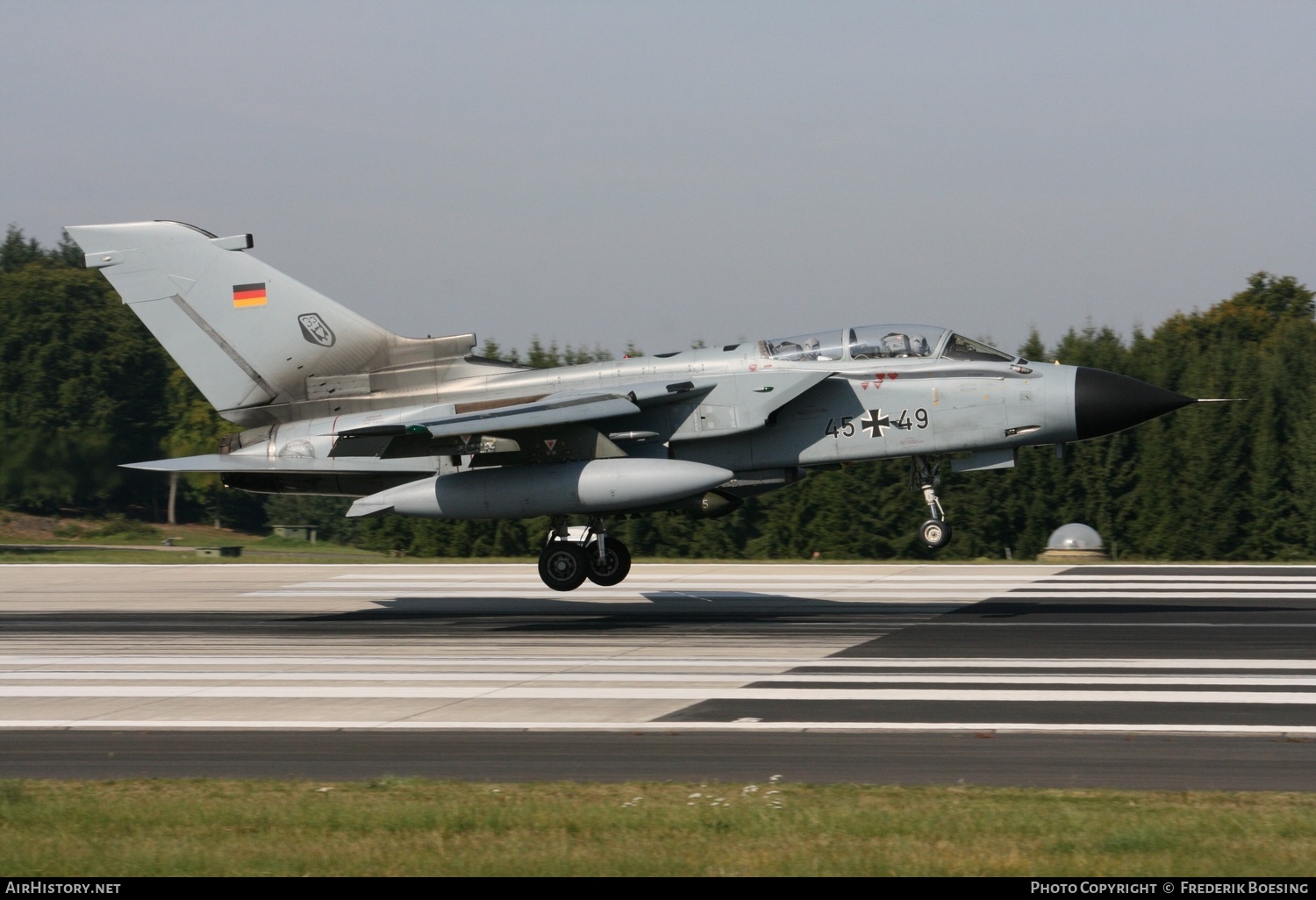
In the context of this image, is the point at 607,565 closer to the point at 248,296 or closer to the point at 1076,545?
the point at 248,296

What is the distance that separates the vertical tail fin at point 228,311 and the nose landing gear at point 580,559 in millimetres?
3987

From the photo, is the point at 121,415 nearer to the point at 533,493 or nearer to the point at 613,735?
the point at 533,493

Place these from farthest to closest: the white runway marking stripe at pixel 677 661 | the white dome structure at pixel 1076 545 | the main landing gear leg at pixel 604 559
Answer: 1. the white dome structure at pixel 1076 545
2. the main landing gear leg at pixel 604 559
3. the white runway marking stripe at pixel 677 661

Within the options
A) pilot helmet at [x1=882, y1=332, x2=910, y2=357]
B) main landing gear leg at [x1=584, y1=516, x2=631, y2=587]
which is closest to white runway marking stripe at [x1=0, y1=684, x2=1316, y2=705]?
main landing gear leg at [x1=584, y1=516, x2=631, y2=587]

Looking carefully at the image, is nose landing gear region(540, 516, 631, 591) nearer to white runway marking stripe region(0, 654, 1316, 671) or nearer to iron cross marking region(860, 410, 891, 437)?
iron cross marking region(860, 410, 891, 437)

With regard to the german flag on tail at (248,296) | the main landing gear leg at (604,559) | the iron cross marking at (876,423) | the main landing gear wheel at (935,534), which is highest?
the german flag on tail at (248,296)

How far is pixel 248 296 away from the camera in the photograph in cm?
1973

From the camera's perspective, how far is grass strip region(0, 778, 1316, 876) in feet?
21.4

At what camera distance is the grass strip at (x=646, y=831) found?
21.4 ft

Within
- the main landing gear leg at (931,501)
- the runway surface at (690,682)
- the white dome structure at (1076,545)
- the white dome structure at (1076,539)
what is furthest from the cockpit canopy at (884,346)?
the white dome structure at (1076,539)

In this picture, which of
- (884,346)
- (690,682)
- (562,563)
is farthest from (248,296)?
(690,682)

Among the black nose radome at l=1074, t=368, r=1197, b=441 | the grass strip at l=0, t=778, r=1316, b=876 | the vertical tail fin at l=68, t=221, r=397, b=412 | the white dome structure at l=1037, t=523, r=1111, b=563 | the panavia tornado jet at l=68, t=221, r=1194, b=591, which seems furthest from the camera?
the white dome structure at l=1037, t=523, r=1111, b=563

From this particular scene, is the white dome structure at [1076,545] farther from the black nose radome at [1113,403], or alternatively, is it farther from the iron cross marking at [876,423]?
the iron cross marking at [876,423]

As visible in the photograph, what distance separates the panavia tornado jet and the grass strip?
9.55 meters
